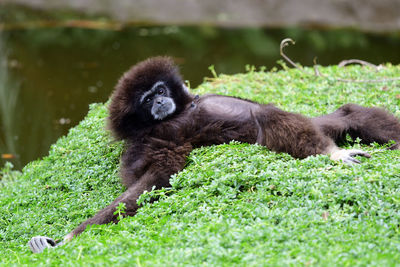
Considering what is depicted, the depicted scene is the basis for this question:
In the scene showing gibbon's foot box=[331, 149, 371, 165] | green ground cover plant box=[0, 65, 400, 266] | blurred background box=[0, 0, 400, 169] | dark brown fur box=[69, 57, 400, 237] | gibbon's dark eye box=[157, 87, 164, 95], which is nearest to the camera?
green ground cover plant box=[0, 65, 400, 266]

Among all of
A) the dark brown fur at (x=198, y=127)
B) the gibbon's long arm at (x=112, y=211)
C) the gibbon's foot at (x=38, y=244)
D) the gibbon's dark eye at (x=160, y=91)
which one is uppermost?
the gibbon's dark eye at (x=160, y=91)

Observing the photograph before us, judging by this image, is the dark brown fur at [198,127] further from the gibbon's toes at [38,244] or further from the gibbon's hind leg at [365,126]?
the gibbon's toes at [38,244]

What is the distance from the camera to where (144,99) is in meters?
5.73

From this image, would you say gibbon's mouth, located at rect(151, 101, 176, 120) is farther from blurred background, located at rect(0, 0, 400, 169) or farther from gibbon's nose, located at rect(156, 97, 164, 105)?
blurred background, located at rect(0, 0, 400, 169)

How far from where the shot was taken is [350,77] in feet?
28.9

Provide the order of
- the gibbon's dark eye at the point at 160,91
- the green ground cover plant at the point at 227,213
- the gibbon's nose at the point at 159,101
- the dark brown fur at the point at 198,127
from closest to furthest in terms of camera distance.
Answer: the green ground cover plant at the point at 227,213, the dark brown fur at the point at 198,127, the gibbon's nose at the point at 159,101, the gibbon's dark eye at the point at 160,91

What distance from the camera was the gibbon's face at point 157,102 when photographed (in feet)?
18.5

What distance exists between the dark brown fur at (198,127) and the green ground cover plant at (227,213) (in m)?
0.19

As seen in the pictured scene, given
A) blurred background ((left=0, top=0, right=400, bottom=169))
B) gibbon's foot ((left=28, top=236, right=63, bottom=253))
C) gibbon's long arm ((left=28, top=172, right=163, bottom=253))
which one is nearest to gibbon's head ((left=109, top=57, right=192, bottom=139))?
gibbon's long arm ((left=28, top=172, right=163, bottom=253))

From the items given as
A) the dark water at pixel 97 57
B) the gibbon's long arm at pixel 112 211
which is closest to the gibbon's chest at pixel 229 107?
the gibbon's long arm at pixel 112 211

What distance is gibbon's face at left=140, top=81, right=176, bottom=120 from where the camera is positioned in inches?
223

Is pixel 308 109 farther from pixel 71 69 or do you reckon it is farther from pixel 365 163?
pixel 71 69

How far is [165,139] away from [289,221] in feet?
6.36

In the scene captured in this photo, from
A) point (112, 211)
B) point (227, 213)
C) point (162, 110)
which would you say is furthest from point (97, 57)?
point (227, 213)
